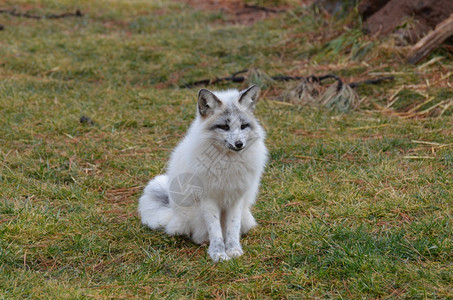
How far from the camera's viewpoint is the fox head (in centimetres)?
395

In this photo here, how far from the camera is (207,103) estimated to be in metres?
4.08

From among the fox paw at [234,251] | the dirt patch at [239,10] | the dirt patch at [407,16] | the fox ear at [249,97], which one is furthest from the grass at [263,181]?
the dirt patch at [239,10]

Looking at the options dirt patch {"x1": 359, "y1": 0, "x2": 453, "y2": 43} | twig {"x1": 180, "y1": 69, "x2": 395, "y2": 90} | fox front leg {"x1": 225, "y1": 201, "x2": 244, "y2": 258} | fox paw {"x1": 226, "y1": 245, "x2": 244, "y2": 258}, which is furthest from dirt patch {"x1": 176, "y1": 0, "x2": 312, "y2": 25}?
fox paw {"x1": 226, "y1": 245, "x2": 244, "y2": 258}

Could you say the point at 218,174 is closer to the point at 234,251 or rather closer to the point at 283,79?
the point at 234,251

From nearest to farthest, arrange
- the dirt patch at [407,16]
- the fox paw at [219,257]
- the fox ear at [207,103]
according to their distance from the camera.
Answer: the fox paw at [219,257]
the fox ear at [207,103]
the dirt patch at [407,16]

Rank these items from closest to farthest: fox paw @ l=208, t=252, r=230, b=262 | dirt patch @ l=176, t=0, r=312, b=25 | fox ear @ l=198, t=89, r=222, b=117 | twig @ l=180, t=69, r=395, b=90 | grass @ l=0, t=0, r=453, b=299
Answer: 1. grass @ l=0, t=0, r=453, b=299
2. fox paw @ l=208, t=252, r=230, b=262
3. fox ear @ l=198, t=89, r=222, b=117
4. twig @ l=180, t=69, r=395, b=90
5. dirt patch @ l=176, t=0, r=312, b=25

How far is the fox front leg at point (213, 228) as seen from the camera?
12.9 feet

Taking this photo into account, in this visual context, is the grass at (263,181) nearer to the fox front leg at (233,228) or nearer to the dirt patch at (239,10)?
the fox front leg at (233,228)

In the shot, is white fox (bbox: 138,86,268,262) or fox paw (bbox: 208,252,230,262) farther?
white fox (bbox: 138,86,268,262)

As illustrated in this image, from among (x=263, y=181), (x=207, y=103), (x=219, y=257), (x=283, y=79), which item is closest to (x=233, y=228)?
(x=219, y=257)

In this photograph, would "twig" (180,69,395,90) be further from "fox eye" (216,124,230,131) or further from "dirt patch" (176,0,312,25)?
"dirt patch" (176,0,312,25)

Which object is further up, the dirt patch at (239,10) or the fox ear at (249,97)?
the fox ear at (249,97)

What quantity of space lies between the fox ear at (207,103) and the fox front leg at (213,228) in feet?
2.25

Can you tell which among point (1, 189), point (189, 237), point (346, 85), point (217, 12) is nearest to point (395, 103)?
point (346, 85)
